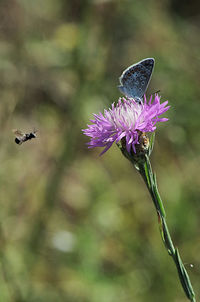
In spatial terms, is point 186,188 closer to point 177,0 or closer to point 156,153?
point 156,153

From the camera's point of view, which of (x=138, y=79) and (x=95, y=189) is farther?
(x=95, y=189)

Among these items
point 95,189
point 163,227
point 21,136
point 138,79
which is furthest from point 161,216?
point 95,189

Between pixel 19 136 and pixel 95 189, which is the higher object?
pixel 95 189

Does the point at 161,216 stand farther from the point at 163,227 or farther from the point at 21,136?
the point at 21,136

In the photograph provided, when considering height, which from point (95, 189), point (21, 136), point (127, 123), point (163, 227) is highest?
point (95, 189)

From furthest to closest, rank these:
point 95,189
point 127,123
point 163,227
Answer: point 95,189, point 127,123, point 163,227

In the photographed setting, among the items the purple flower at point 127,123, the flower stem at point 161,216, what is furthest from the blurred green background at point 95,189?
the flower stem at point 161,216

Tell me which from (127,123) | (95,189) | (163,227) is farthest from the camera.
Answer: (95,189)
